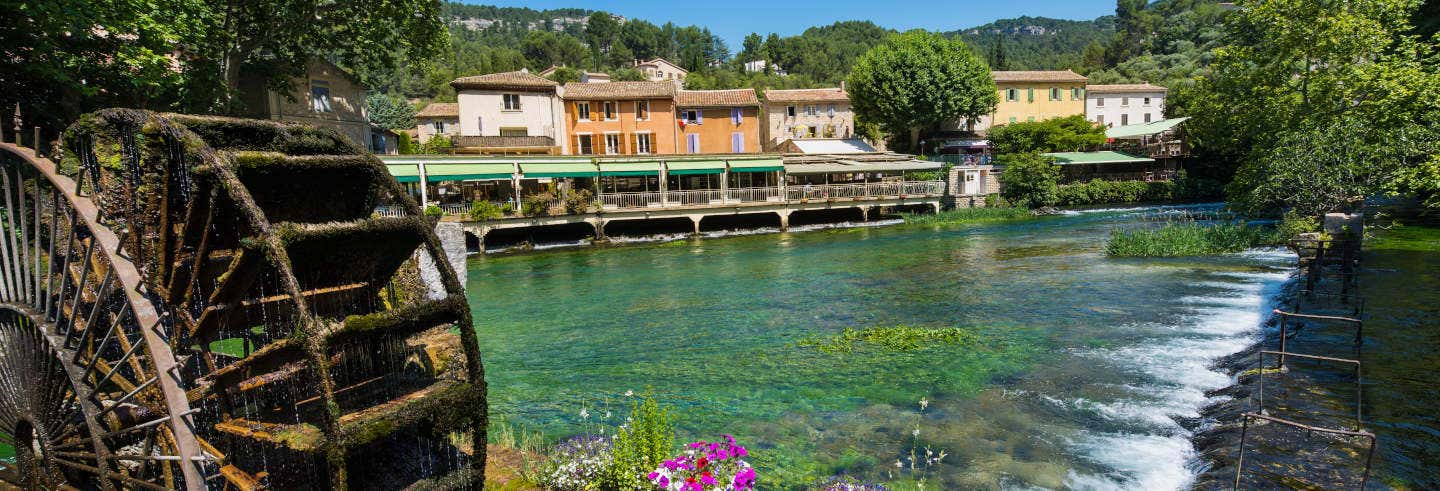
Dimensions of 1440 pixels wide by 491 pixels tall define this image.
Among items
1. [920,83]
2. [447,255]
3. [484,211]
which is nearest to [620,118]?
[484,211]

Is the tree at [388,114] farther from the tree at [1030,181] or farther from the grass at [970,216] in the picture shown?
the tree at [1030,181]

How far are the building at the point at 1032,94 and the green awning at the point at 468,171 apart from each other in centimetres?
3962

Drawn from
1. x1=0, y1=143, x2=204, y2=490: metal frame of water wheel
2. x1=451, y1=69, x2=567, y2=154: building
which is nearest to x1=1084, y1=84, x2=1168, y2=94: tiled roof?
x1=451, y1=69, x2=567, y2=154: building

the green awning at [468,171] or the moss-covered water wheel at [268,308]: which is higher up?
the green awning at [468,171]

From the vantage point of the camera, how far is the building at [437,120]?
2336 inches

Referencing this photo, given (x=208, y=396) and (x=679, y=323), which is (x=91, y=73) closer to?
(x=208, y=396)

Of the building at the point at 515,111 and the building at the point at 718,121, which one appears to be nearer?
the building at the point at 515,111

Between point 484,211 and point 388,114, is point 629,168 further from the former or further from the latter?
point 388,114

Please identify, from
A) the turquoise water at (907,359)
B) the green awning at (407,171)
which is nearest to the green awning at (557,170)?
the green awning at (407,171)

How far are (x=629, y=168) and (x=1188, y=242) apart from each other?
21355mm

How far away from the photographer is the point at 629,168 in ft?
104

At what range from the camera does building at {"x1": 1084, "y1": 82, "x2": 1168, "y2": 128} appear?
2306 inches

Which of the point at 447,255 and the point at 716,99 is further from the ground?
the point at 716,99

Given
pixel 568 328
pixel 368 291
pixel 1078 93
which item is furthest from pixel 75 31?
pixel 1078 93
